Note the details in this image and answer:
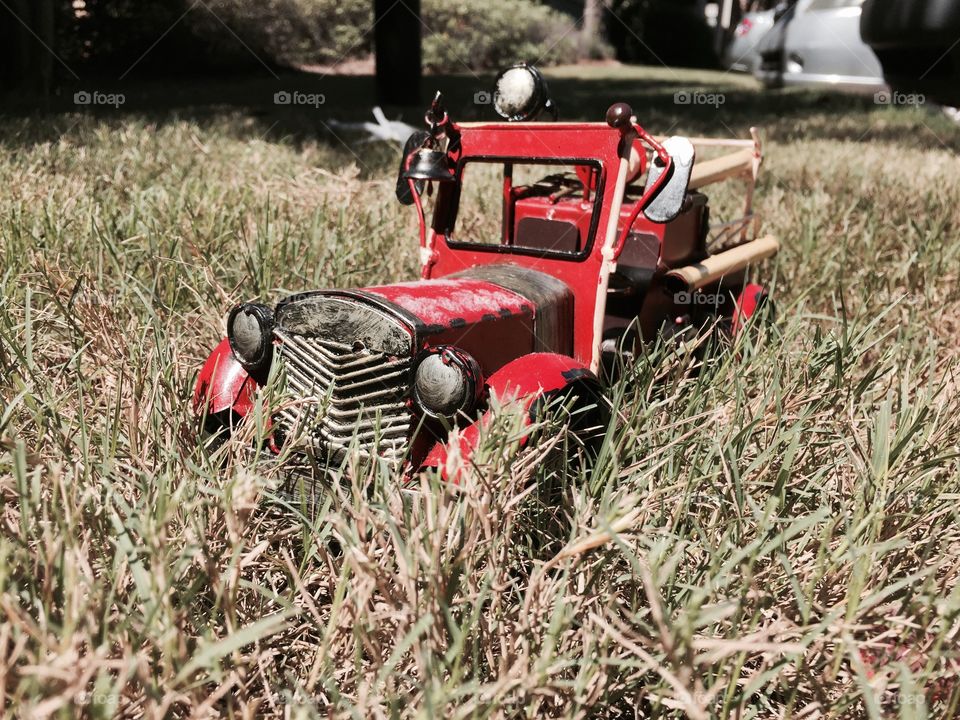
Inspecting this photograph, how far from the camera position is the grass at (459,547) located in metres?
1.47

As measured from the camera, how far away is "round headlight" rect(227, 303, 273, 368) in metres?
2.45

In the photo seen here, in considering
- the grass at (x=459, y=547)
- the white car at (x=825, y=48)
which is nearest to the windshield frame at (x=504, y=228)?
the grass at (x=459, y=547)

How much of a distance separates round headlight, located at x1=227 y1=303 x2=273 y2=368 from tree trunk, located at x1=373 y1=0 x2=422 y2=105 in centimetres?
882

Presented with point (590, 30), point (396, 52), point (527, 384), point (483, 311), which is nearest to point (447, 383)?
point (527, 384)

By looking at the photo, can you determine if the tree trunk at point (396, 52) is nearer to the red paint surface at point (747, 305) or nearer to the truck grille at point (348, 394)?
the red paint surface at point (747, 305)

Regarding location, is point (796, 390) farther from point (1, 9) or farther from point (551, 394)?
point (1, 9)

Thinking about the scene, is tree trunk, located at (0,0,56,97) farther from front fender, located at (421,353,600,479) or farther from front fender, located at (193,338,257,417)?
front fender, located at (421,353,600,479)

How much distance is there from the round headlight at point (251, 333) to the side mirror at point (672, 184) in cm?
115

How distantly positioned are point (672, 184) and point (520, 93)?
788mm

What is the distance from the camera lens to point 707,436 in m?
2.26

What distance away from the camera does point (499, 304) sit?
2490 millimetres

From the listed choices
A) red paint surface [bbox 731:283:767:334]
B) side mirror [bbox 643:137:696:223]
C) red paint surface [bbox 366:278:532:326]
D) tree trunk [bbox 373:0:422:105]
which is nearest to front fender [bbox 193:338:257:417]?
red paint surface [bbox 366:278:532:326]

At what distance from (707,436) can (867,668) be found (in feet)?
2.42

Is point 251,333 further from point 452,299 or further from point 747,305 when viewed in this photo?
point 747,305
